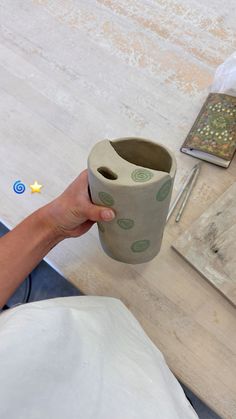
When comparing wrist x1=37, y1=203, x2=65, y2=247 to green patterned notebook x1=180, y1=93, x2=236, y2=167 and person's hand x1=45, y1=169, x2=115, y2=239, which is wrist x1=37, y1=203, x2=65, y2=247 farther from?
green patterned notebook x1=180, y1=93, x2=236, y2=167

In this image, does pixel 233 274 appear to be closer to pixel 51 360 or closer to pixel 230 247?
pixel 230 247

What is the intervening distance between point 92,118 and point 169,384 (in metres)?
0.48

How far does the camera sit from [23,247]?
→ 1.92 feet

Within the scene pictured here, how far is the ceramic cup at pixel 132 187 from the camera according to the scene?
42 cm

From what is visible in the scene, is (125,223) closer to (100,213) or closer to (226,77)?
(100,213)

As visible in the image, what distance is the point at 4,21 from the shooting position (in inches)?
35.5

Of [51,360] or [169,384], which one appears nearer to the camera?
[51,360]

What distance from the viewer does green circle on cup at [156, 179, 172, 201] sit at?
44 centimetres

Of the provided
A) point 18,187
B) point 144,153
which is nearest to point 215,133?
point 144,153

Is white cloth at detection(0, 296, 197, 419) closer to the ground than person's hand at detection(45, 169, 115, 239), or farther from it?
closer to the ground

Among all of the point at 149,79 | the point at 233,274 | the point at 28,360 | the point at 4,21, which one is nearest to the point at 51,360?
the point at 28,360

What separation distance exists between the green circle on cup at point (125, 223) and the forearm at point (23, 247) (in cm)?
15

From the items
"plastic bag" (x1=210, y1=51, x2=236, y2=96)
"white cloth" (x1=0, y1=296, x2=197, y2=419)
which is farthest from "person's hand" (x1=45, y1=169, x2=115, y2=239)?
"plastic bag" (x1=210, y1=51, x2=236, y2=96)

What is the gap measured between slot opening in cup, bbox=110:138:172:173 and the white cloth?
0.20 meters
